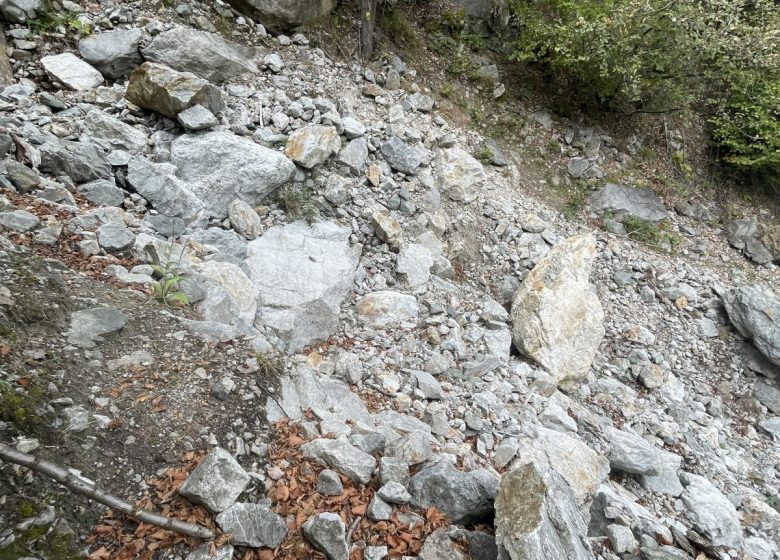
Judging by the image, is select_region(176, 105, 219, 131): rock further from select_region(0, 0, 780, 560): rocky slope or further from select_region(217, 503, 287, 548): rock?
select_region(217, 503, 287, 548): rock

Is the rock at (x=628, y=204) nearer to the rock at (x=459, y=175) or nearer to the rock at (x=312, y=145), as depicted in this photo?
the rock at (x=459, y=175)

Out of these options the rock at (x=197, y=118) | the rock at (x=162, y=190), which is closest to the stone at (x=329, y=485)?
the rock at (x=162, y=190)

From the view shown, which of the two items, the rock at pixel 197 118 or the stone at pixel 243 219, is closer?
the stone at pixel 243 219

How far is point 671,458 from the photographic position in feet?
17.4

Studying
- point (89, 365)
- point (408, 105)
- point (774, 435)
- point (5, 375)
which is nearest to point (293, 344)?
point (89, 365)

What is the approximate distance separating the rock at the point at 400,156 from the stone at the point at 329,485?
485 cm

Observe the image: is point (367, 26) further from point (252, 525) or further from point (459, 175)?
point (252, 525)

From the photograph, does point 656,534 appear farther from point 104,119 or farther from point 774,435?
point 104,119

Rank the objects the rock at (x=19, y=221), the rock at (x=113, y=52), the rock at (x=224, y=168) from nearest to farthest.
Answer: the rock at (x=19, y=221) < the rock at (x=224, y=168) < the rock at (x=113, y=52)

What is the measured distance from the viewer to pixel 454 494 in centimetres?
290

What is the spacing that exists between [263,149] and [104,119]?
164 cm

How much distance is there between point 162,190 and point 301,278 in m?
1.64

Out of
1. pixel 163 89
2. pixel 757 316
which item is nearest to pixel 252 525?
pixel 163 89

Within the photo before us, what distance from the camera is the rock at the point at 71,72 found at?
531 centimetres
